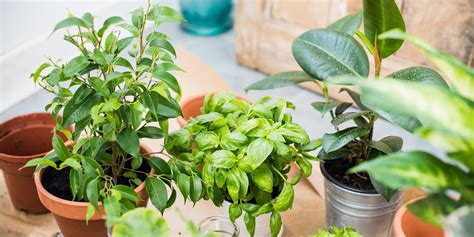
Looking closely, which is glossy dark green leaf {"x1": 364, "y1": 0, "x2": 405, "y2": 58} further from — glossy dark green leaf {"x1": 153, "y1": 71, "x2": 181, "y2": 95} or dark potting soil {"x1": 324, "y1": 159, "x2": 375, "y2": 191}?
glossy dark green leaf {"x1": 153, "y1": 71, "x2": 181, "y2": 95}

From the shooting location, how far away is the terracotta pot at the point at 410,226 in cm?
101

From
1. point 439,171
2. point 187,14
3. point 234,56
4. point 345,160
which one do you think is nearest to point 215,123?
point 345,160

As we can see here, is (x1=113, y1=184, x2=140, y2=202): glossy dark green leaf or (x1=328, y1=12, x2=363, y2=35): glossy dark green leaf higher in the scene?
(x1=328, y1=12, x2=363, y2=35): glossy dark green leaf

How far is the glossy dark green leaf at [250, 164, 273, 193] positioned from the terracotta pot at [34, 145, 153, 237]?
22cm

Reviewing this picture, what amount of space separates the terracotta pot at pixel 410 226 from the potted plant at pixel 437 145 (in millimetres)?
314

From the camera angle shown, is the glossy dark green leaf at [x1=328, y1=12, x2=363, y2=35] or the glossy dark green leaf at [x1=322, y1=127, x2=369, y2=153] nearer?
the glossy dark green leaf at [x1=322, y1=127, x2=369, y2=153]

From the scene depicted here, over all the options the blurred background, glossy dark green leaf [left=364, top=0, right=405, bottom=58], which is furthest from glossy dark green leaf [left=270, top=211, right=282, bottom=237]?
the blurred background

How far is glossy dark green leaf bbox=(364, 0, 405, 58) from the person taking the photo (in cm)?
105

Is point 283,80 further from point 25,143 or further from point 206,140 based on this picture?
point 25,143

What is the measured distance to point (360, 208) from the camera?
1157 millimetres

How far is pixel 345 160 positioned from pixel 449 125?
0.63m

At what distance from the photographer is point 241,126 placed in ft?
3.67

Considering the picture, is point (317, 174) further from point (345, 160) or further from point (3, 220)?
point (3, 220)

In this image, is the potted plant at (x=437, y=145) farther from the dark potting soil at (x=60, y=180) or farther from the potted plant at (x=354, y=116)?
the dark potting soil at (x=60, y=180)
